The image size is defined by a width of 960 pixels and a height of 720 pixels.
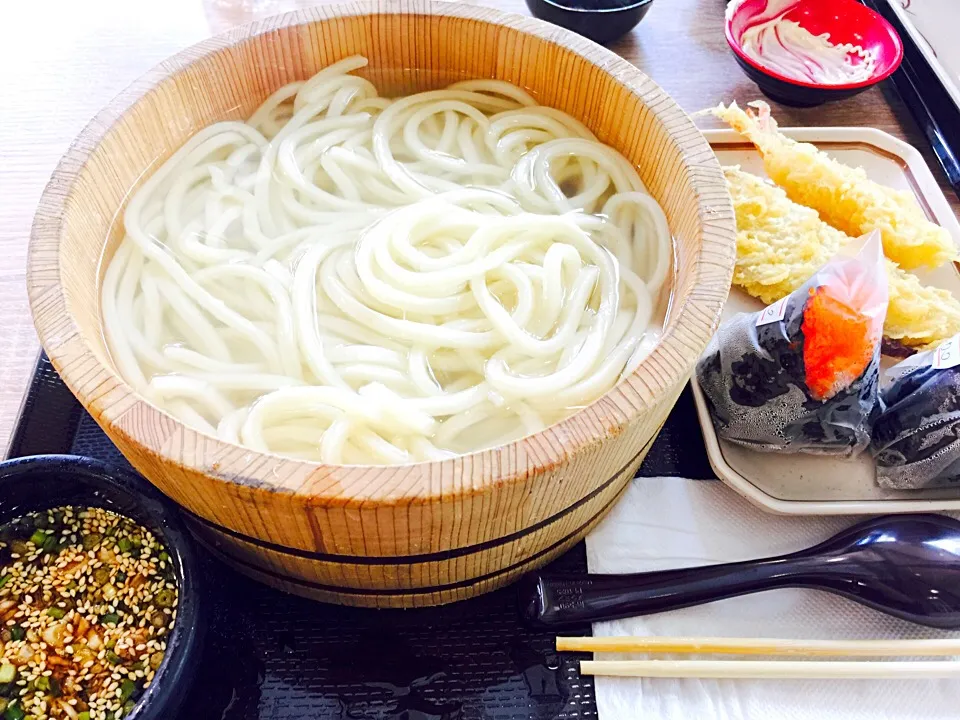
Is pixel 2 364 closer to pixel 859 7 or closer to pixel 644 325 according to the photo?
pixel 644 325

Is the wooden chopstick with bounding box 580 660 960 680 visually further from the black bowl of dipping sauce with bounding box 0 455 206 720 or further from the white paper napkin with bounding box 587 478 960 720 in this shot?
the black bowl of dipping sauce with bounding box 0 455 206 720

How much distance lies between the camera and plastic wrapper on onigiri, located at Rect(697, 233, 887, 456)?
171cm

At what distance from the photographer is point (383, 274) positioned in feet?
6.00

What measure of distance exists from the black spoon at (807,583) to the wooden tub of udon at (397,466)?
0.11m

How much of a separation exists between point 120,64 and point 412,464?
2.57 m

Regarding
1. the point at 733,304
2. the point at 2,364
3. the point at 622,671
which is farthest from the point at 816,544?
the point at 2,364

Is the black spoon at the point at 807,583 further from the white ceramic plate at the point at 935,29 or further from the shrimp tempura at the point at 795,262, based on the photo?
the white ceramic plate at the point at 935,29

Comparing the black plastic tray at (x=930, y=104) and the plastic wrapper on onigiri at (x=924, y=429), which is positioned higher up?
the black plastic tray at (x=930, y=104)

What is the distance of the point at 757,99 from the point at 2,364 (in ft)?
8.98

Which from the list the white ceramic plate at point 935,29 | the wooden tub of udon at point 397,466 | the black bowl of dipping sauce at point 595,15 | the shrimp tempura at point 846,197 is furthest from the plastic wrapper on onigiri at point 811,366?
the white ceramic plate at point 935,29

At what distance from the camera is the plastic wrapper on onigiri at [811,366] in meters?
1.71

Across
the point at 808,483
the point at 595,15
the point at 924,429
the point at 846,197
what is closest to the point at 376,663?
the point at 808,483

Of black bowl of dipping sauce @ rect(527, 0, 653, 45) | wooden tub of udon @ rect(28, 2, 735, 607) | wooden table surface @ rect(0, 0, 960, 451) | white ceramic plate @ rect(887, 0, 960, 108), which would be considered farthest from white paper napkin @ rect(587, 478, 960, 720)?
white ceramic plate @ rect(887, 0, 960, 108)

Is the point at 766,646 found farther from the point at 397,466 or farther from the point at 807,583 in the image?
the point at 397,466
